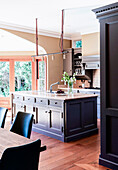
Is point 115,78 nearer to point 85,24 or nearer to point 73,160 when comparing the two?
point 73,160

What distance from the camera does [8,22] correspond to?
5727 mm

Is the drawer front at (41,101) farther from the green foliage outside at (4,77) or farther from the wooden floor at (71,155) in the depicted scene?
the green foliage outside at (4,77)

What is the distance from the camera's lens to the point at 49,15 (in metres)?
5.12

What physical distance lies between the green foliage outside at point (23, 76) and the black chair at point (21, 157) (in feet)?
21.8

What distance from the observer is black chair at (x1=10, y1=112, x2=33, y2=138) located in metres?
2.47

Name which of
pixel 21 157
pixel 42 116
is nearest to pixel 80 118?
pixel 42 116

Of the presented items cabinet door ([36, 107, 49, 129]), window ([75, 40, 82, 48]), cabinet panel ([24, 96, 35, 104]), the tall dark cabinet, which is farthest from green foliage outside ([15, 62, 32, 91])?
the tall dark cabinet

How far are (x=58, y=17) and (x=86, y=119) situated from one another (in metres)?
2.84

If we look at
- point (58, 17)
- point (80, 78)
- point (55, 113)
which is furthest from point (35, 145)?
point (80, 78)

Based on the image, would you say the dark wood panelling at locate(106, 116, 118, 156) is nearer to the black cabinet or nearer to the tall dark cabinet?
the tall dark cabinet

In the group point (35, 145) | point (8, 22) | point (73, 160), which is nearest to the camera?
point (35, 145)

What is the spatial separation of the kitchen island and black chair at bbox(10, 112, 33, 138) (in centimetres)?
139

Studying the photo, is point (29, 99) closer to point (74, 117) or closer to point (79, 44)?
point (74, 117)

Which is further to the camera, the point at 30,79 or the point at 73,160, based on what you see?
the point at 30,79
